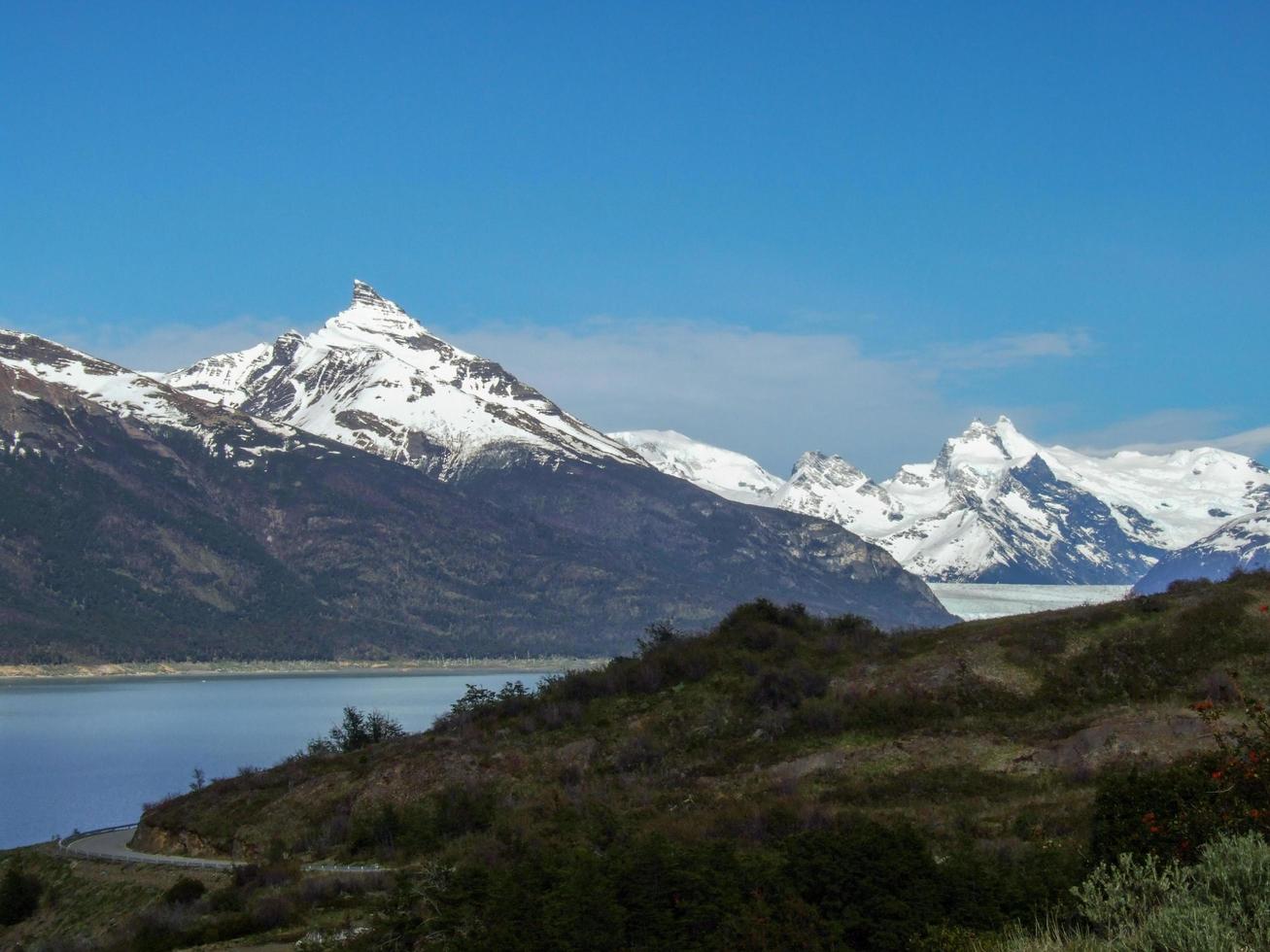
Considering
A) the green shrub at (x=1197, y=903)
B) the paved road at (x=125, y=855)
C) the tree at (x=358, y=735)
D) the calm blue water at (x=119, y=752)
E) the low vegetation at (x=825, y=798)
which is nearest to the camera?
the green shrub at (x=1197, y=903)

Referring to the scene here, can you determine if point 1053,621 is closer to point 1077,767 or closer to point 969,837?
point 1077,767

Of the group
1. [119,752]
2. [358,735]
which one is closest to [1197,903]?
[358,735]

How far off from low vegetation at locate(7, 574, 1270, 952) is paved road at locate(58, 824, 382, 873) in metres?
1.33

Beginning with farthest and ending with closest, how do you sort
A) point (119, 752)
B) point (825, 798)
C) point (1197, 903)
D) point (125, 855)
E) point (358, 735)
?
1. point (119, 752)
2. point (358, 735)
3. point (125, 855)
4. point (825, 798)
5. point (1197, 903)

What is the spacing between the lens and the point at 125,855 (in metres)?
54.5

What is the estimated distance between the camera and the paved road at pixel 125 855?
151ft

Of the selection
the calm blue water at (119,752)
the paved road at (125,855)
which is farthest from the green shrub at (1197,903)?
the calm blue water at (119,752)

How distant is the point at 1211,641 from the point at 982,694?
8.44 m

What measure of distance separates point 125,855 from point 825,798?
90.5 ft

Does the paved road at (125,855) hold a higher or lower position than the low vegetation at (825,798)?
lower

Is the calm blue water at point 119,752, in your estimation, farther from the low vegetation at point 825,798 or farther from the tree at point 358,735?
the low vegetation at point 825,798

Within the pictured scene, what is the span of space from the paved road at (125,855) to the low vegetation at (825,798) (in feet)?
4.38

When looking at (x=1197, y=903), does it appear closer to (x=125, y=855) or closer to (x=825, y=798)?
(x=825, y=798)

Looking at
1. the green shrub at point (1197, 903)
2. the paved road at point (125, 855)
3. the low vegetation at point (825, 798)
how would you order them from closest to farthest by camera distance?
the green shrub at point (1197, 903) → the low vegetation at point (825, 798) → the paved road at point (125, 855)
